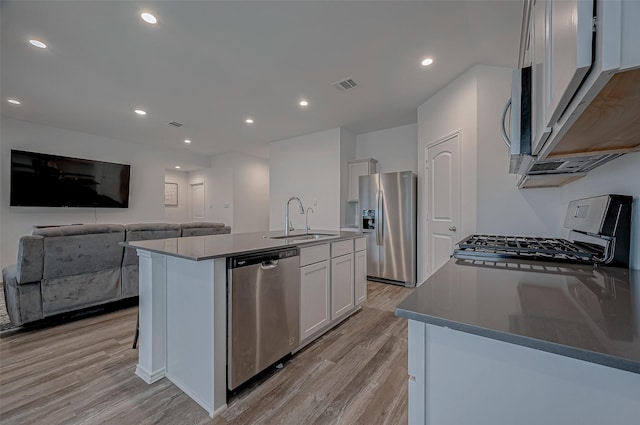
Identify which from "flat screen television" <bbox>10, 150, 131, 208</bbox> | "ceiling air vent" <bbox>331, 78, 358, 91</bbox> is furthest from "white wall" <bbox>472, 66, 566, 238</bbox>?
"flat screen television" <bbox>10, 150, 131, 208</bbox>

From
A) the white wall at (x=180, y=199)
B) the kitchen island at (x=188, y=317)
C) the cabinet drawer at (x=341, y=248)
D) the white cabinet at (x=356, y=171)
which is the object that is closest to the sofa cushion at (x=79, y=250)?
the kitchen island at (x=188, y=317)

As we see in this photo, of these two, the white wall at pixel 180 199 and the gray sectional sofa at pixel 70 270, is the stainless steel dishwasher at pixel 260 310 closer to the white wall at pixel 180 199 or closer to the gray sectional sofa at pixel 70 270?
the gray sectional sofa at pixel 70 270

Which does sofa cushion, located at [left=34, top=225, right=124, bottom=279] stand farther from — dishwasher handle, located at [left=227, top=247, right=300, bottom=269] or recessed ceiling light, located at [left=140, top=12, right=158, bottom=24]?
recessed ceiling light, located at [left=140, top=12, right=158, bottom=24]

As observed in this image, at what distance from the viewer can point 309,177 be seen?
5.18 metres

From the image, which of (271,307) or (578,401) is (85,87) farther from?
(578,401)

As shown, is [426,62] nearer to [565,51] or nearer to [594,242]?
[594,242]

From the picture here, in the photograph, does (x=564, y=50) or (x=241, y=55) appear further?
(x=241, y=55)

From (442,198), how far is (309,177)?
265 centimetres

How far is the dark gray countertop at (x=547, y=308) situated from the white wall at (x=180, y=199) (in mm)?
8059

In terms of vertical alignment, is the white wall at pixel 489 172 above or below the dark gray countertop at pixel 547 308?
above

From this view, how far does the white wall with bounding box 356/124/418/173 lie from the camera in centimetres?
467

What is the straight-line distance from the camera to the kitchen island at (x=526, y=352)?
48cm

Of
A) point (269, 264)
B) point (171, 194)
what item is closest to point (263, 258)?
point (269, 264)

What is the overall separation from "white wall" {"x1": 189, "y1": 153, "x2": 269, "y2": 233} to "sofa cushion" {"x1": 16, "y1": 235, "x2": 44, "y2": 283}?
4.22 meters
